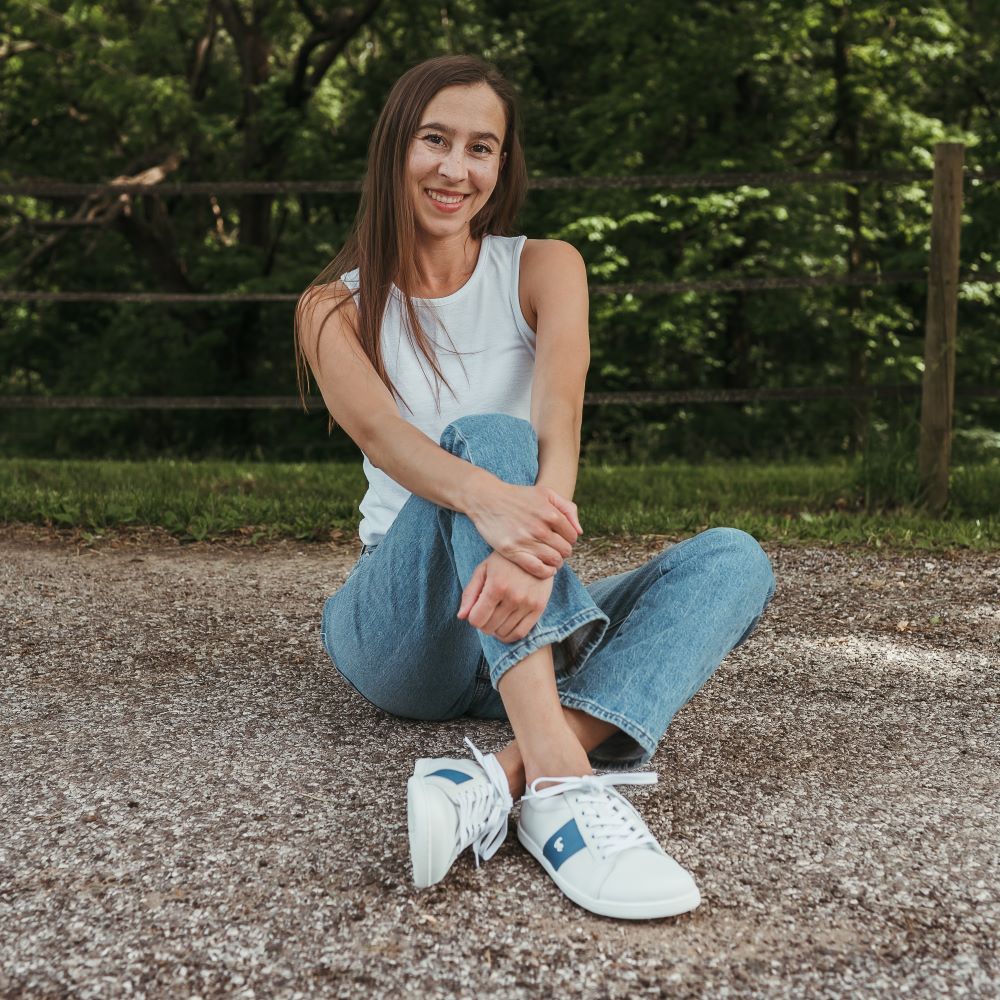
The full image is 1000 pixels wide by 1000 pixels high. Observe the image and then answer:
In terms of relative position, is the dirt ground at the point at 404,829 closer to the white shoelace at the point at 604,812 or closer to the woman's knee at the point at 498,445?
the white shoelace at the point at 604,812

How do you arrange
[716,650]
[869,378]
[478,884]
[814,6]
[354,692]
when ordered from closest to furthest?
[478,884] → [716,650] → [354,692] → [814,6] → [869,378]

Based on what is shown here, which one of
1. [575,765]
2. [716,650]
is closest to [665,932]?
[575,765]

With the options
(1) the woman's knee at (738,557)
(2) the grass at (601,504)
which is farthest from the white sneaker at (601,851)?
(2) the grass at (601,504)

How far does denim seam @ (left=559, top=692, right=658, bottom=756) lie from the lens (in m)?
1.91

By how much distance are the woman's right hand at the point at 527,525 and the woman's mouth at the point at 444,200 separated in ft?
2.30

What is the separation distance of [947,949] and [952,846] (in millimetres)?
343

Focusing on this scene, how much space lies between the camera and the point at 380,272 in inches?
93.7

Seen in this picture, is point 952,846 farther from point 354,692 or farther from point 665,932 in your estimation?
point 354,692

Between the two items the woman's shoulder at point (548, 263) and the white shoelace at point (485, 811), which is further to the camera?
the woman's shoulder at point (548, 263)

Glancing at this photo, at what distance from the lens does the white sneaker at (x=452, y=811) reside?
1715 millimetres

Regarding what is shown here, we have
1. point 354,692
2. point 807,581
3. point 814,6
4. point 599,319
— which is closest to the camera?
point 354,692

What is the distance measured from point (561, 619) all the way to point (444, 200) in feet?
3.08

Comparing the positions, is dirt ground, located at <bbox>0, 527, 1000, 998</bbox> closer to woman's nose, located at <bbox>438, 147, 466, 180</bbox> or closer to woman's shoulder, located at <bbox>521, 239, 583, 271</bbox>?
woman's shoulder, located at <bbox>521, 239, 583, 271</bbox>

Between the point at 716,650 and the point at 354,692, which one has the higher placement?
the point at 716,650
